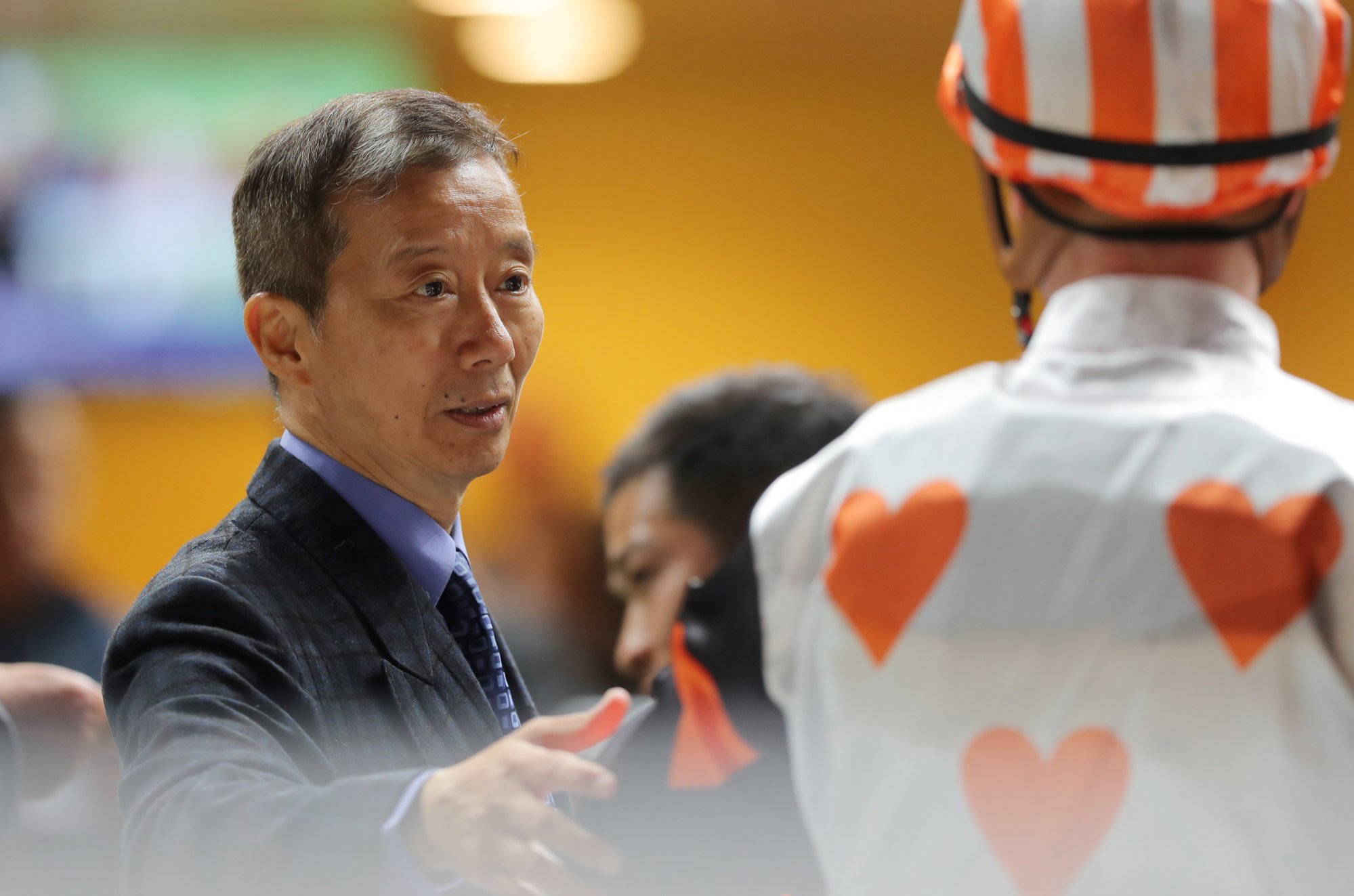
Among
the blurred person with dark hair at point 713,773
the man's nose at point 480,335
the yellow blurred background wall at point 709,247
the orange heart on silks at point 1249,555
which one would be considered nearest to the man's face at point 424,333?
the man's nose at point 480,335

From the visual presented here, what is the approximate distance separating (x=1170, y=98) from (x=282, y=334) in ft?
2.06

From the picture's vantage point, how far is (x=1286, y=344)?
371cm

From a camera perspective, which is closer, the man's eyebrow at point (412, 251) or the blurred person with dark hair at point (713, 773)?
the blurred person with dark hair at point (713, 773)

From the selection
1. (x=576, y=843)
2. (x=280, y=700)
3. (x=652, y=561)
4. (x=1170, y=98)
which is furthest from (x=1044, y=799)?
(x=652, y=561)

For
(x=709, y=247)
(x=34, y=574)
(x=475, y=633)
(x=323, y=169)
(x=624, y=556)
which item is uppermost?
(x=323, y=169)

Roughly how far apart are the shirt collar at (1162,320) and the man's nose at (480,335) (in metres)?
0.43

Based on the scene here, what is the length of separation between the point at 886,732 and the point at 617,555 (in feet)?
2.43

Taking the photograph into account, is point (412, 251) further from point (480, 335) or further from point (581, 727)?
point (581, 727)

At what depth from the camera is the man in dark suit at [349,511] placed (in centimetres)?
81

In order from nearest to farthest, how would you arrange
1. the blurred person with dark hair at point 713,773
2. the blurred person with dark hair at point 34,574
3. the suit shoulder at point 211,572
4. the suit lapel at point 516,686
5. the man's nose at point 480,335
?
the blurred person with dark hair at point 713,773 < the suit shoulder at point 211,572 < the man's nose at point 480,335 < the suit lapel at point 516,686 < the blurred person with dark hair at point 34,574

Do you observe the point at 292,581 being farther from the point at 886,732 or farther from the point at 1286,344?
the point at 1286,344

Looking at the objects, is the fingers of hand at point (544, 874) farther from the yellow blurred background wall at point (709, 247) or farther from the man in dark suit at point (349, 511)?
the yellow blurred background wall at point (709, 247)

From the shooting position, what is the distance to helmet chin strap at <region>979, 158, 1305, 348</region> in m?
0.67

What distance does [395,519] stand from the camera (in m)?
1.02
